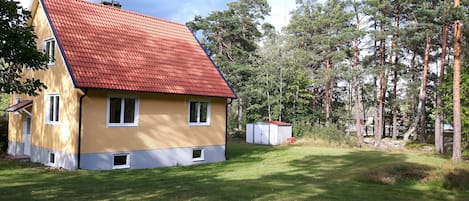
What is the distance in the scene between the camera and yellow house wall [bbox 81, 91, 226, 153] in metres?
14.8

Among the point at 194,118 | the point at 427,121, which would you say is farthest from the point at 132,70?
the point at 427,121

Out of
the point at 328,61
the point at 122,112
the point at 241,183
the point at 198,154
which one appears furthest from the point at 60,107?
the point at 328,61

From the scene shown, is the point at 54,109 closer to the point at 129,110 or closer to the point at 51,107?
the point at 51,107

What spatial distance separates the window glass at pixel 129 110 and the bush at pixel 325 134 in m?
17.3

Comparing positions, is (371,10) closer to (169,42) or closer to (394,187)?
(169,42)

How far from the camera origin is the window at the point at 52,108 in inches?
628

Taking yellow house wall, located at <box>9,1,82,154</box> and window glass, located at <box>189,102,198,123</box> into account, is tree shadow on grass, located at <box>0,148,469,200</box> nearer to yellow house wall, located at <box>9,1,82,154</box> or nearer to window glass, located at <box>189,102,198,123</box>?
yellow house wall, located at <box>9,1,82,154</box>

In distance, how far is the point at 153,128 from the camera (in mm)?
16750

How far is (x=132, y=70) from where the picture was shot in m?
16.4

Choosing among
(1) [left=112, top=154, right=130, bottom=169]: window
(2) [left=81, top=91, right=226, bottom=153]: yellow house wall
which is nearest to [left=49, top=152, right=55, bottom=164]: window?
(2) [left=81, top=91, right=226, bottom=153]: yellow house wall

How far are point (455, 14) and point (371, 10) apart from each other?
637 inches

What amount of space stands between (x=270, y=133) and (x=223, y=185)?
17434mm

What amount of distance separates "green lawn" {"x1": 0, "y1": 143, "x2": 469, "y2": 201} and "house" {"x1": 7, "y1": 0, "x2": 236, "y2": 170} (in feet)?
3.74

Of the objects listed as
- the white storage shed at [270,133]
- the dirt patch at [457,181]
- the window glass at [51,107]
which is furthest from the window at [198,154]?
the dirt patch at [457,181]
